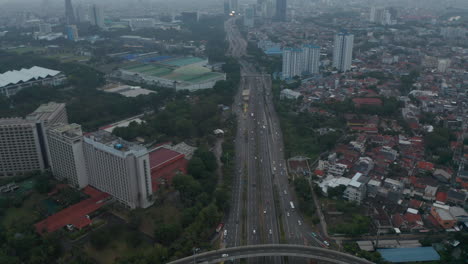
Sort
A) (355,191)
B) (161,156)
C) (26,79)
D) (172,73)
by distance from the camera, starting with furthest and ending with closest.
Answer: (172,73) < (26,79) < (161,156) < (355,191)

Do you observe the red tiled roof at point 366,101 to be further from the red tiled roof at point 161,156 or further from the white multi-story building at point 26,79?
the white multi-story building at point 26,79

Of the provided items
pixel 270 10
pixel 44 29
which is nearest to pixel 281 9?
pixel 270 10

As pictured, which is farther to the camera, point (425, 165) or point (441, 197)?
point (425, 165)

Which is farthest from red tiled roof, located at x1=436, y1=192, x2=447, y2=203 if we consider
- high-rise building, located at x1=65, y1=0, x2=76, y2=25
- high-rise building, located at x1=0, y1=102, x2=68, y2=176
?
high-rise building, located at x1=65, y1=0, x2=76, y2=25

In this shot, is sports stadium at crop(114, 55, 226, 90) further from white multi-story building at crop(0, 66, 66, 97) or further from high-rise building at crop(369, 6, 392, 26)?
high-rise building at crop(369, 6, 392, 26)

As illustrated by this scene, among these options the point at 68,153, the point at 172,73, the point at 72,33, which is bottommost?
the point at 172,73

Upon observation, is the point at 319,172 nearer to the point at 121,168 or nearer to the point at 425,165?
the point at 425,165

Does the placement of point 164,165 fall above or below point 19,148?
below

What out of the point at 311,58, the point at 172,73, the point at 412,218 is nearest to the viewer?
the point at 412,218
